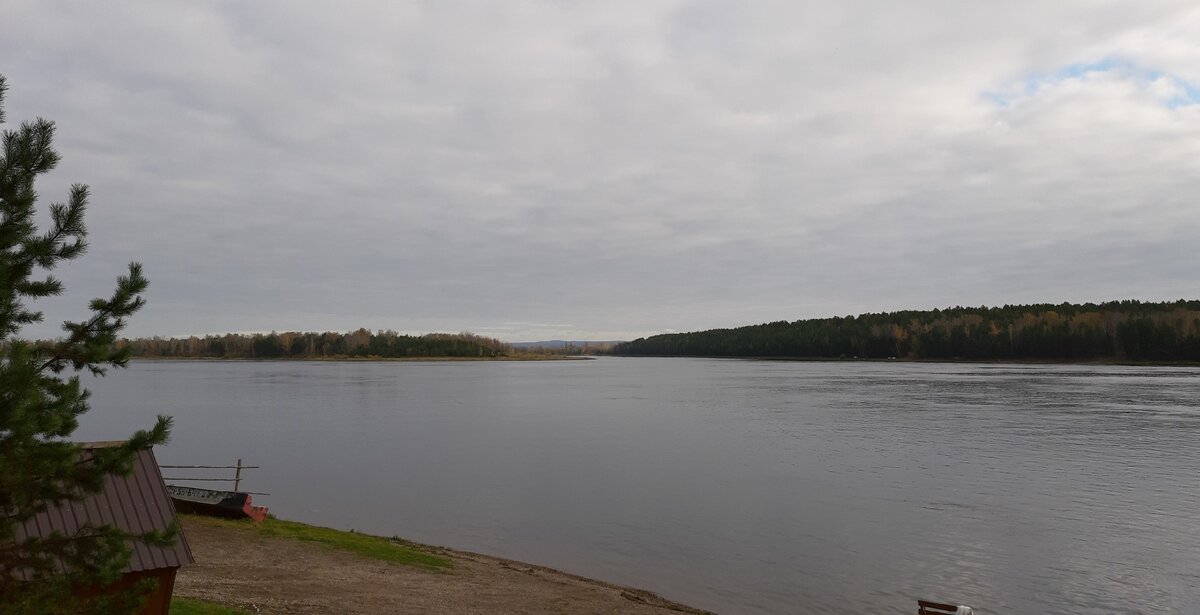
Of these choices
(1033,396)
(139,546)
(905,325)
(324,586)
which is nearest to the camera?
(139,546)

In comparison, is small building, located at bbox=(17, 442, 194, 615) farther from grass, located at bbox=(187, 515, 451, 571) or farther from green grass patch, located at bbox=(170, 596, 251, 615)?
grass, located at bbox=(187, 515, 451, 571)

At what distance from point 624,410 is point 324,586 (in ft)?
175

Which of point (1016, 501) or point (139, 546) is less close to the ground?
point (139, 546)

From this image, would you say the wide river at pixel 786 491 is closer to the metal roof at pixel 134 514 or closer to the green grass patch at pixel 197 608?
the green grass patch at pixel 197 608

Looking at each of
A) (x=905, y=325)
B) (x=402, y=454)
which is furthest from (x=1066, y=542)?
(x=905, y=325)

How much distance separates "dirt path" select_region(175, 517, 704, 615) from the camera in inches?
651

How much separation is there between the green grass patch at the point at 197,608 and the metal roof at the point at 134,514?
2987mm

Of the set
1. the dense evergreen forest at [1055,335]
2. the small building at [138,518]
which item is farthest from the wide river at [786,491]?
the dense evergreen forest at [1055,335]

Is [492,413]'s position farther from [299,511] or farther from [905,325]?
[905,325]

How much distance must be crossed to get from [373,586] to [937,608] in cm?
1277

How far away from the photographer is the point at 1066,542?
23766 millimetres

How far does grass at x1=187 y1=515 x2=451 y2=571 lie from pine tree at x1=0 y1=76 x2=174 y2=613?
13913 millimetres

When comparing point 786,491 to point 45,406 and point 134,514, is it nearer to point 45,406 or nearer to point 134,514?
point 134,514

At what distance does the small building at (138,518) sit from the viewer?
1067cm
